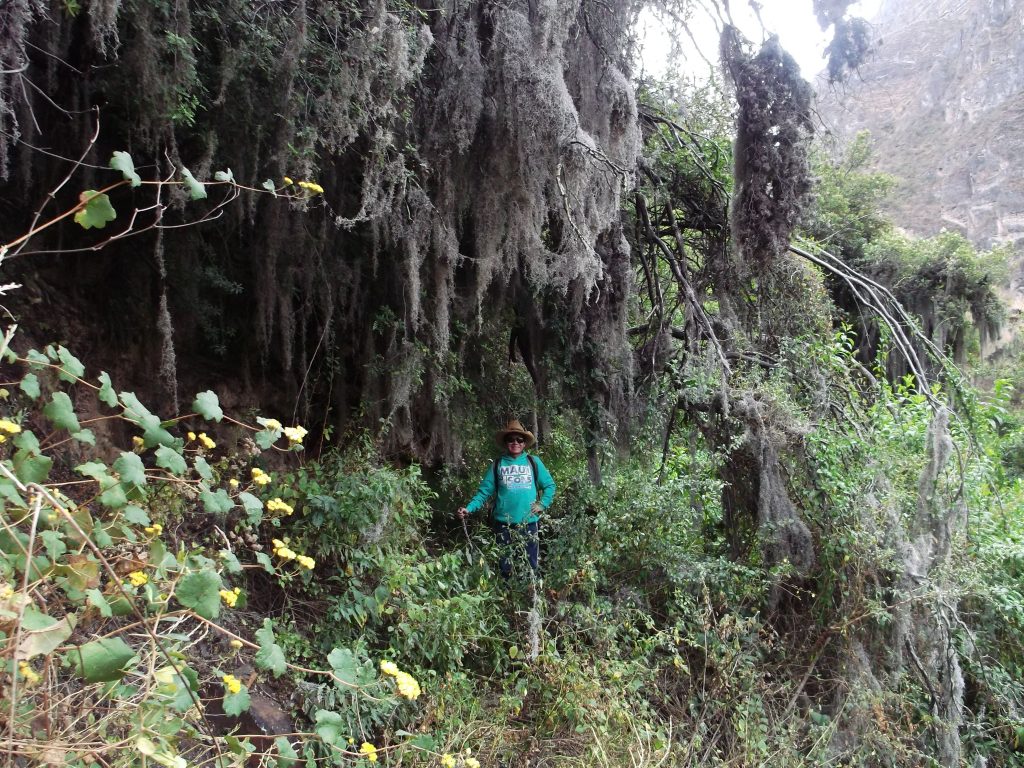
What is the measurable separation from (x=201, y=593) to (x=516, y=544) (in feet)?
9.55

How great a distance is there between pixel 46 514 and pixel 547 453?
4547 mm

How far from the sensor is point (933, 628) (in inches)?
156

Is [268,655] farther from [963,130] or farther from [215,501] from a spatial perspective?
[963,130]

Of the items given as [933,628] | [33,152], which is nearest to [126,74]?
[33,152]

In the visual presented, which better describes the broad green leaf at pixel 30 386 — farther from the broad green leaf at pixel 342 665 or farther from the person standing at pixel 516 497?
the person standing at pixel 516 497

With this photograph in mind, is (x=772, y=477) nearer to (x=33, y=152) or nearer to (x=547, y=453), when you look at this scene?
(x=547, y=453)

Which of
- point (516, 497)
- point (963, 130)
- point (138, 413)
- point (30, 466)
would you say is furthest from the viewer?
point (963, 130)

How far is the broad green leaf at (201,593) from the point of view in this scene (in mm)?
1424

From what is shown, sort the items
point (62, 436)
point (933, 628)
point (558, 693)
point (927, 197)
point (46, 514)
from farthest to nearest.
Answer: point (927, 197)
point (933, 628)
point (62, 436)
point (558, 693)
point (46, 514)

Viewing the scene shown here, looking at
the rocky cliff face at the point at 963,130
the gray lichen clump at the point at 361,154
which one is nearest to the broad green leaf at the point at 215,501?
the gray lichen clump at the point at 361,154

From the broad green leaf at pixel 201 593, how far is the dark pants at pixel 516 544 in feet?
9.26

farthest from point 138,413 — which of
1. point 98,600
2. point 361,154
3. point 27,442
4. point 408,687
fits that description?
point 361,154

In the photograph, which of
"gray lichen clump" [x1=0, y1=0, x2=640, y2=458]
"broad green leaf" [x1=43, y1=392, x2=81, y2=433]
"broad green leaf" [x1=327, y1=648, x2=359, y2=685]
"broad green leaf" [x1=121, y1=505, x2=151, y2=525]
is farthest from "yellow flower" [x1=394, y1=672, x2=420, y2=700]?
"gray lichen clump" [x1=0, y1=0, x2=640, y2=458]

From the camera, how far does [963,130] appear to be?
2895cm
